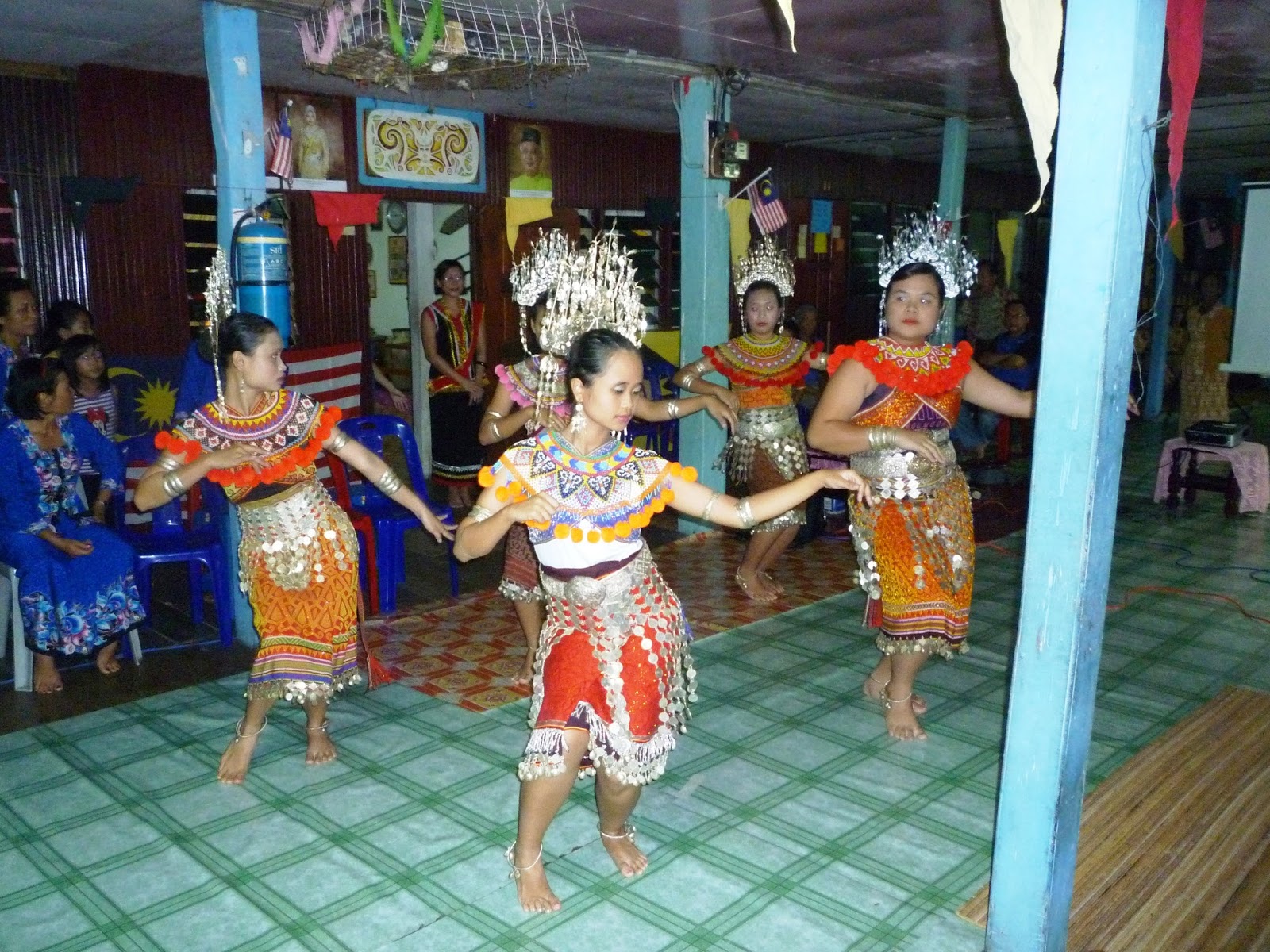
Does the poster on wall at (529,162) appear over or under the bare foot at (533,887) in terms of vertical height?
over

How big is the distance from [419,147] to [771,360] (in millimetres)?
3784

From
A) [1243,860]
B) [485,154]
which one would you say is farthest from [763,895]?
[485,154]

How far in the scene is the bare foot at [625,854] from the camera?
2.96 metres

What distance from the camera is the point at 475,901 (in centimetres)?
282

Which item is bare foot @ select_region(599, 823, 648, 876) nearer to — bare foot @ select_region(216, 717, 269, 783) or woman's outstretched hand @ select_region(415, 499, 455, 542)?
woman's outstretched hand @ select_region(415, 499, 455, 542)

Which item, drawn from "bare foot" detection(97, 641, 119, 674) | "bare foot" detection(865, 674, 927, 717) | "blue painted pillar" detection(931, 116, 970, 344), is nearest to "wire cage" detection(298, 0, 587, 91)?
"bare foot" detection(97, 641, 119, 674)

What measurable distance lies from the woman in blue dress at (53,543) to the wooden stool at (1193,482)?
7.07 m

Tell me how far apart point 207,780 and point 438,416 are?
4050 millimetres

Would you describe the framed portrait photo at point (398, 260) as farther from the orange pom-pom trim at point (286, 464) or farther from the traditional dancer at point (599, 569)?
the traditional dancer at point (599, 569)

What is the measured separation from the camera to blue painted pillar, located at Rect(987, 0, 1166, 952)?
6.80ft

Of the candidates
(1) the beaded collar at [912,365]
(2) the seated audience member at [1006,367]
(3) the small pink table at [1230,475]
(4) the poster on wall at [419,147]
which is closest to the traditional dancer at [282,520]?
(1) the beaded collar at [912,365]

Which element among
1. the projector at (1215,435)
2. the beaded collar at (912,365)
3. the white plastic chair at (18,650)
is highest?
the beaded collar at (912,365)

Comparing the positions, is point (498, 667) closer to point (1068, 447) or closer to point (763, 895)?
point (763, 895)

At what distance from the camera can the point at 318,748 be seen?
3.63 m
